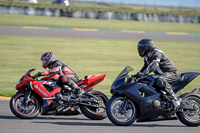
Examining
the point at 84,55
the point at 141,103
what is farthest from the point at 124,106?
the point at 84,55

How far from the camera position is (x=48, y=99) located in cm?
752

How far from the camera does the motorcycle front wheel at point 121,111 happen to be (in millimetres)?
6977

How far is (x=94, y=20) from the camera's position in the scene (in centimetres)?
3212

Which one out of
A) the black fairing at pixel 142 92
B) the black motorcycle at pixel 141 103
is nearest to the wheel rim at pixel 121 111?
the black motorcycle at pixel 141 103

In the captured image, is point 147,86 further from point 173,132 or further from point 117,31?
point 117,31

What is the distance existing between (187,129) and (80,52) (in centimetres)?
1178

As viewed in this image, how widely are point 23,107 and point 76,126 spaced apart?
1104 mm

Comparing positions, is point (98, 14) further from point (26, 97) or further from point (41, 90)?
point (26, 97)

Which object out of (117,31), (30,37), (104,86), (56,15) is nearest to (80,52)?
(30,37)

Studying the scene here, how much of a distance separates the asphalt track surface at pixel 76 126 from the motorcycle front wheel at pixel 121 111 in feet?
0.38

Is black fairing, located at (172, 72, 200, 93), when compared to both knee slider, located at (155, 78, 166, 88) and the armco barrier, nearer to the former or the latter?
knee slider, located at (155, 78, 166, 88)

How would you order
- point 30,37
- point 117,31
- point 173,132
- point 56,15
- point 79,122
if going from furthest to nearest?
point 56,15 < point 117,31 < point 30,37 < point 79,122 < point 173,132

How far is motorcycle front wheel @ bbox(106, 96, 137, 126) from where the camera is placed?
22.9ft

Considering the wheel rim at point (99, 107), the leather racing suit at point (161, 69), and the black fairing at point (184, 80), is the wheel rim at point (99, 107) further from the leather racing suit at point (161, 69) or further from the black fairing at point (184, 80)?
the black fairing at point (184, 80)
